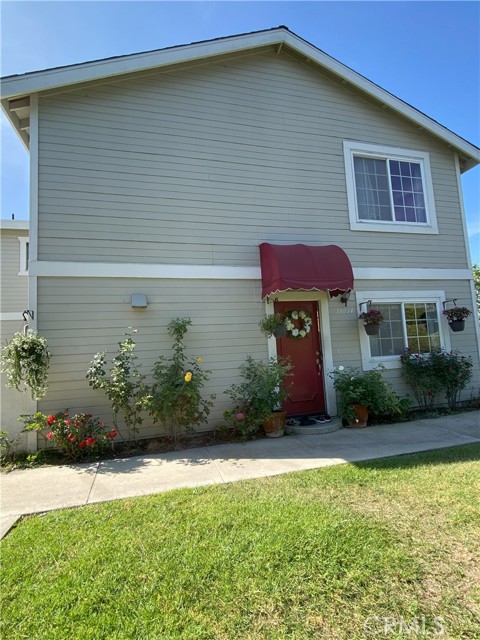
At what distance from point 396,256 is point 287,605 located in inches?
316

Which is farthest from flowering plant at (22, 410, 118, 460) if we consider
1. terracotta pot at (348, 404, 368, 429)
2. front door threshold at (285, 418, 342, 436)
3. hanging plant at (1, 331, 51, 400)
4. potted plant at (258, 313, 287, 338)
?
terracotta pot at (348, 404, 368, 429)

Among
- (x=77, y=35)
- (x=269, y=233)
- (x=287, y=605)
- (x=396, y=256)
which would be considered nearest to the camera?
(x=287, y=605)

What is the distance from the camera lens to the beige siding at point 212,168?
6562mm

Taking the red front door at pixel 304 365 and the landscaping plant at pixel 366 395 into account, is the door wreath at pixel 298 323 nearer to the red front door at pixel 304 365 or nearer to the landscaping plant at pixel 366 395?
the red front door at pixel 304 365

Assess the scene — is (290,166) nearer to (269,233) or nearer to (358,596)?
(269,233)

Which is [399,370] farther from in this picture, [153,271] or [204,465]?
[153,271]

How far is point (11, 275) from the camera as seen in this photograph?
12.1 metres

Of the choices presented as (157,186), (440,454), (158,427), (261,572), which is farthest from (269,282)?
(261,572)

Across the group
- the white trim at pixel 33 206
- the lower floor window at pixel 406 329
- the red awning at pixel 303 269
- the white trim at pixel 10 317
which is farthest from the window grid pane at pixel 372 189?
the white trim at pixel 10 317

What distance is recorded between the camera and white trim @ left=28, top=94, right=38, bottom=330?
604 cm

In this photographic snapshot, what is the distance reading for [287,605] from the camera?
2.22 m

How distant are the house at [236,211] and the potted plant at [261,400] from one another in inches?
17.7

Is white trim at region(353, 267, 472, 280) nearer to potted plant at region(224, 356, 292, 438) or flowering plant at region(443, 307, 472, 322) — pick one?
flowering plant at region(443, 307, 472, 322)

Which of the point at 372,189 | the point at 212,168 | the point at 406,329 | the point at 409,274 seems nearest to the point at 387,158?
the point at 372,189
